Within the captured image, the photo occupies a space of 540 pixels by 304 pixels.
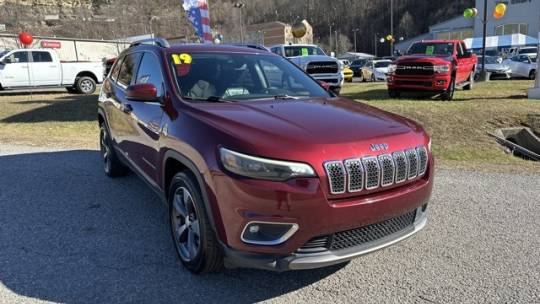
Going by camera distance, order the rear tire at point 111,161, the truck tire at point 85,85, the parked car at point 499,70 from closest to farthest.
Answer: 1. the rear tire at point 111,161
2. the truck tire at point 85,85
3. the parked car at point 499,70

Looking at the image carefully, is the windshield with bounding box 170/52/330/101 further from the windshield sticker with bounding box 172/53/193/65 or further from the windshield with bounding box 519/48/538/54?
the windshield with bounding box 519/48/538/54

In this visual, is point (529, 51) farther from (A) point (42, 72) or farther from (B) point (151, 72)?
(B) point (151, 72)

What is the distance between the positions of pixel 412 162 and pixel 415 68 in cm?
1032

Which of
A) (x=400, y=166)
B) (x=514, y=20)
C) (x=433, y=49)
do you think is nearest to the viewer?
(x=400, y=166)

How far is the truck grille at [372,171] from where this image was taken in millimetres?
2699

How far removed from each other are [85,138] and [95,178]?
400 centimetres

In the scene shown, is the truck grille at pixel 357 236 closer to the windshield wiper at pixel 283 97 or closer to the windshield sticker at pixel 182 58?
the windshield wiper at pixel 283 97

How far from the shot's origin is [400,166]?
9.79 ft

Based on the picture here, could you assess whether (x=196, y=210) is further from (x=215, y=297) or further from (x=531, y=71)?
(x=531, y=71)

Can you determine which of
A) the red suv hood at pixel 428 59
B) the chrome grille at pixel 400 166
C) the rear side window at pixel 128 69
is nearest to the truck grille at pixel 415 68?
the red suv hood at pixel 428 59

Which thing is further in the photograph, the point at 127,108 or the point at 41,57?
the point at 41,57

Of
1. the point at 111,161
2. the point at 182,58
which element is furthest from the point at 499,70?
the point at 182,58

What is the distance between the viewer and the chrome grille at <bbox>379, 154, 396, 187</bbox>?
2869mm

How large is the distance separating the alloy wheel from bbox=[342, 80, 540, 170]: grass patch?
5.27 meters
